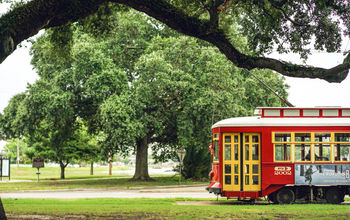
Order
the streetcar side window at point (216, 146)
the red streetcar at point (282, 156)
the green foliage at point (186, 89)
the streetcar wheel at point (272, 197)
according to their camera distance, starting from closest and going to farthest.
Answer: the red streetcar at point (282, 156) → the streetcar wheel at point (272, 197) → the streetcar side window at point (216, 146) → the green foliage at point (186, 89)

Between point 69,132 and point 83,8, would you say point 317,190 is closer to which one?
point 83,8

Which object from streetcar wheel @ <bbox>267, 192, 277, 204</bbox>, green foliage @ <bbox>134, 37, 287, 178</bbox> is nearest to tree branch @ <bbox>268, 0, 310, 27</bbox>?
streetcar wheel @ <bbox>267, 192, 277, 204</bbox>

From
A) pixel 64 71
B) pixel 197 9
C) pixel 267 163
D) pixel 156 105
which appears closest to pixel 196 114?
pixel 156 105

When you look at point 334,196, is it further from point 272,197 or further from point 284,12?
point 284,12

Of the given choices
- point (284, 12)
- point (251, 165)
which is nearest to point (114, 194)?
point (251, 165)

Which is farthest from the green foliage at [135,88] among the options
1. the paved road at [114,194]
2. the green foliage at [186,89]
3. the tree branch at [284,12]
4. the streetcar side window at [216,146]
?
the tree branch at [284,12]

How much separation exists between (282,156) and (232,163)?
1915 millimetres

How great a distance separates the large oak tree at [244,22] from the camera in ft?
40.4

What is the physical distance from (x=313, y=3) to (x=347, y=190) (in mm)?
7911

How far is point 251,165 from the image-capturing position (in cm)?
1856

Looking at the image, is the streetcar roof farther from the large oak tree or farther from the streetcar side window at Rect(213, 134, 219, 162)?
the large oak tree

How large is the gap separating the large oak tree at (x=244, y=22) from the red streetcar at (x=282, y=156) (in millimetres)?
3678

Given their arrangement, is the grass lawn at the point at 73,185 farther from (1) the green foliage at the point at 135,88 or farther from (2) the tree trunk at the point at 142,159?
(1) the green foliage at the point at 135,88

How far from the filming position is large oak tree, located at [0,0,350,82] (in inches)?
484
